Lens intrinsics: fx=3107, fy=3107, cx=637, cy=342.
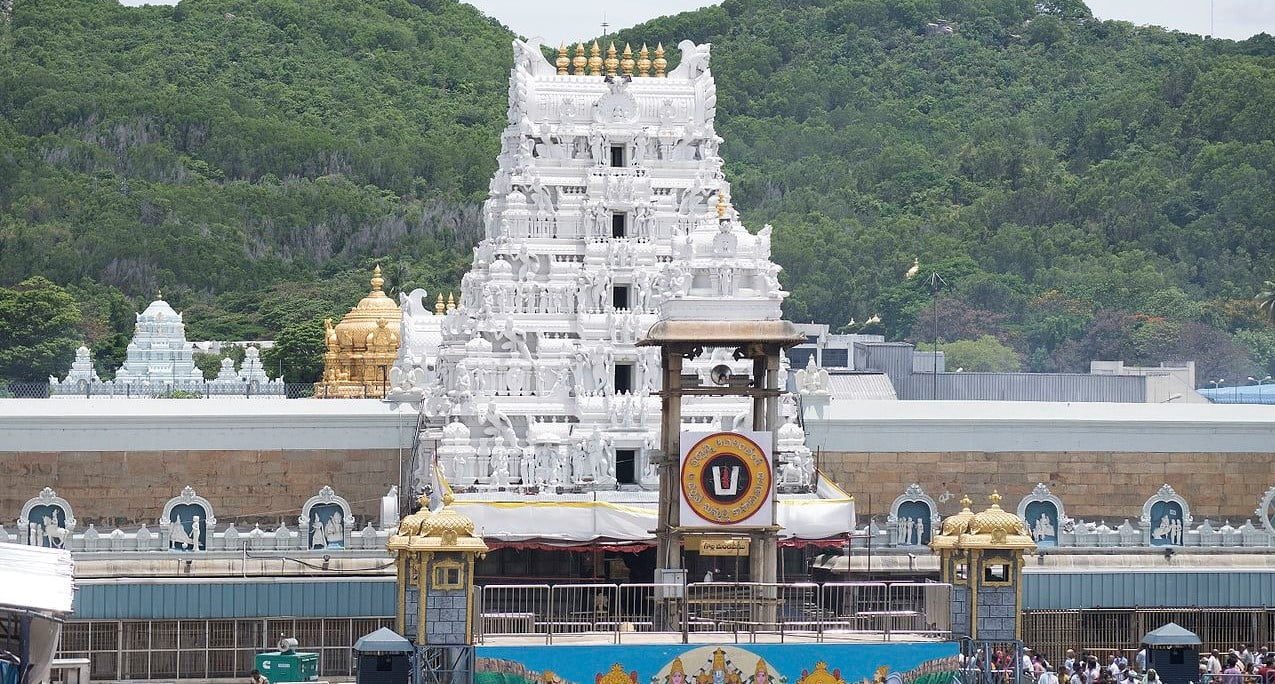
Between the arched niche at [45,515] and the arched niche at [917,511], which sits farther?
the arched niche at [917,511]


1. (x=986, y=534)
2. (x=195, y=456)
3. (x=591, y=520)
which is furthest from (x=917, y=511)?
(x=986, y=534)

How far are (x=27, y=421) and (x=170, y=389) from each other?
49219 mm

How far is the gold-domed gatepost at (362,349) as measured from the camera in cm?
9525

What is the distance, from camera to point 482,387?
190ft

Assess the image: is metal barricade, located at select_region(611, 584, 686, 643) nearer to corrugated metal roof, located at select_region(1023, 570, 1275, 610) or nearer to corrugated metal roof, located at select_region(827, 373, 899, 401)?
corrugated metal roof, located at select_region(1023, 570, 1275, 610)

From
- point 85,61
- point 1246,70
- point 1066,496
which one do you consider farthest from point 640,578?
point 85,61

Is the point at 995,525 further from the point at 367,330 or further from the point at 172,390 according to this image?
the point at 172,390

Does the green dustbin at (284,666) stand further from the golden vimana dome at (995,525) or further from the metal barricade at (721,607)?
the golden vimana dome at (995,525)

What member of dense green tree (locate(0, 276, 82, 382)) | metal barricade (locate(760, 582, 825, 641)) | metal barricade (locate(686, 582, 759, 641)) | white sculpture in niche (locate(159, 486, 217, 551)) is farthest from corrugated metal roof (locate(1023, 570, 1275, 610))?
dense green tree (locate(0, 276, 82, 382))

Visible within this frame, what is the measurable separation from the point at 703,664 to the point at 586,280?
19.4 meters

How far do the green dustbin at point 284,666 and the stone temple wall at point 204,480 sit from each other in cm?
1206

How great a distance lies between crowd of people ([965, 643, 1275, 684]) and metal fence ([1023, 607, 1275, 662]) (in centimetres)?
160

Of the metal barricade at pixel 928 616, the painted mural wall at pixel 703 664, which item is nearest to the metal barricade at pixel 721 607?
the painted mural wall at pixel 703 664

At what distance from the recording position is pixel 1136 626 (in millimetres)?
53094
